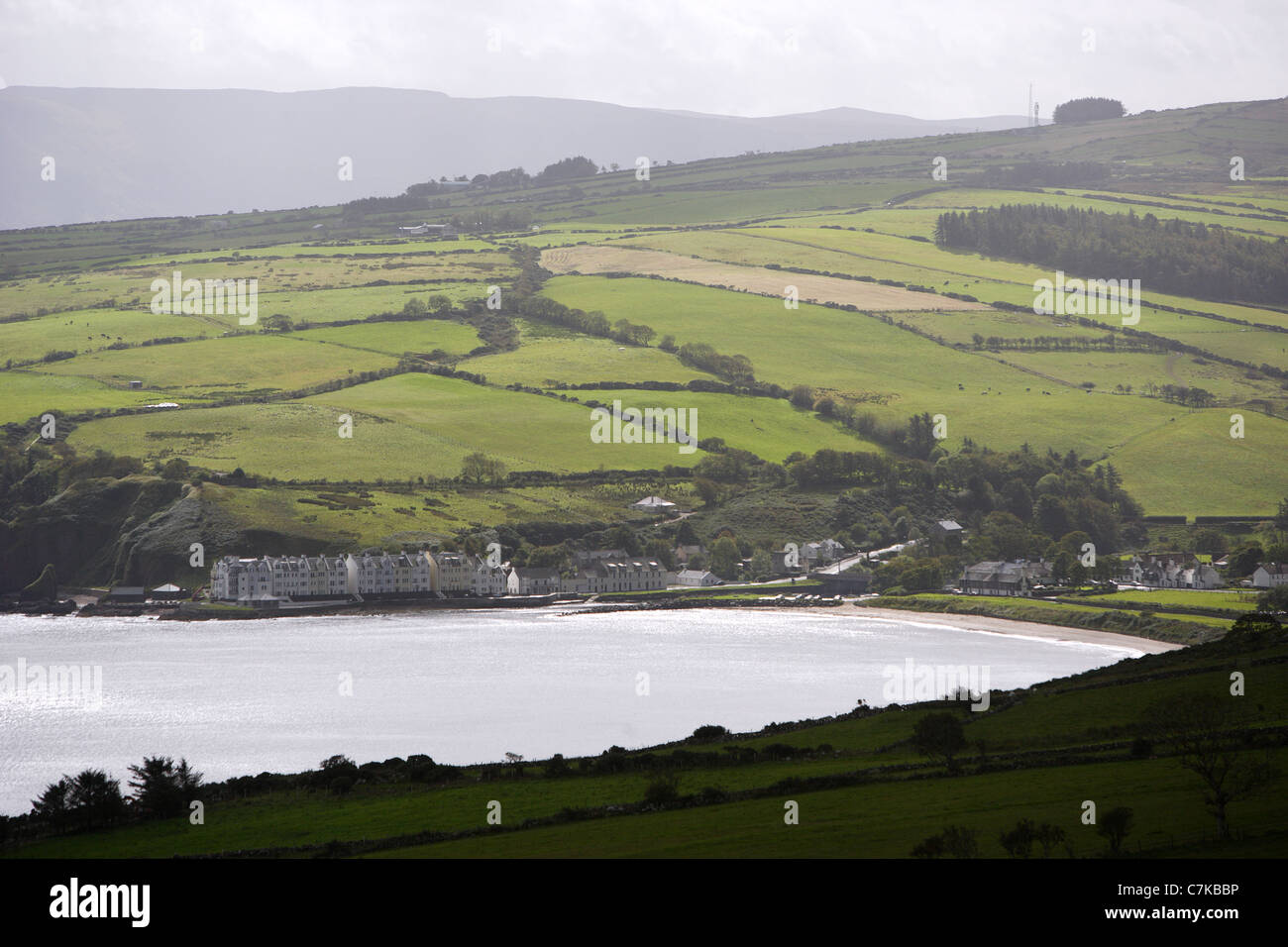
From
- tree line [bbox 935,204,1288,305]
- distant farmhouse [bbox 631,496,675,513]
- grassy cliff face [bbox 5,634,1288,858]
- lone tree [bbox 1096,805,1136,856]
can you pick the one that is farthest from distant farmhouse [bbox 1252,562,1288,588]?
tree line [bbox 935,204,1288,305]

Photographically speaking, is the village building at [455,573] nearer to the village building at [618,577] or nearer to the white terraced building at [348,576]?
the white terraced building at [348,576]

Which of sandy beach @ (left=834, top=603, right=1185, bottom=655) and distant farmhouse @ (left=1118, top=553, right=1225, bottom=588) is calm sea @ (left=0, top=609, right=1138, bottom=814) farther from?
distant farmhouse @ (left=1118, top=553, right=1225, bottom=588)

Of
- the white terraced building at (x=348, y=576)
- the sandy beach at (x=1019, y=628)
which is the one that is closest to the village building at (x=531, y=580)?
the white terraced building at (x=348, y=576)

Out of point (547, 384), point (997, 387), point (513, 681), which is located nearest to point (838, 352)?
point (997, 387)

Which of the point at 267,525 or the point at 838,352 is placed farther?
the point at 838,352
